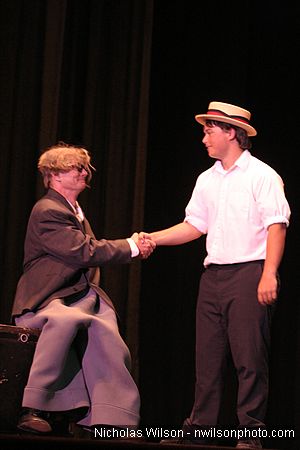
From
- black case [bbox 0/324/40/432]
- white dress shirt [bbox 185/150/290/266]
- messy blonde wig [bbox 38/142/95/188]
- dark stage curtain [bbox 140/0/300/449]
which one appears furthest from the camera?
dark stage curtain [bbox 140/0/300/449]

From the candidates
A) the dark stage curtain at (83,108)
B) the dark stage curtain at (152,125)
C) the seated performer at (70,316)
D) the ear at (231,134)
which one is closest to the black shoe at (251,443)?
the seated performer at (70,316)

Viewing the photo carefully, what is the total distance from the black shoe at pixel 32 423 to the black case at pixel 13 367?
0.12 feet

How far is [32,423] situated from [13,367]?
254 mm

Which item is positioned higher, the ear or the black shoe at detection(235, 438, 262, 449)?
the ear

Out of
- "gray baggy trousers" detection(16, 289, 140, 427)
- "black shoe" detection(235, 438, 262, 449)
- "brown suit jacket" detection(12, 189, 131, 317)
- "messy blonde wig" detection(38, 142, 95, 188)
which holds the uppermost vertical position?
"messy blonde wig" detection(38, 142, 95, 188)

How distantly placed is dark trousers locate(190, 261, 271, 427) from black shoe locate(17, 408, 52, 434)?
0.61 meters

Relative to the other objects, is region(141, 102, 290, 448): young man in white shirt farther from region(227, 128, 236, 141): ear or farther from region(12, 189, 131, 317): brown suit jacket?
region(12, 189, 131, 317): brown suit jacket

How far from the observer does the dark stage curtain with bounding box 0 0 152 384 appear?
15.3 ft

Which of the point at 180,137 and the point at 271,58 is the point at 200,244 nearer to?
the point at 180,137

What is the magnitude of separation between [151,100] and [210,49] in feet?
1.55

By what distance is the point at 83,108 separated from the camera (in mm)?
4938

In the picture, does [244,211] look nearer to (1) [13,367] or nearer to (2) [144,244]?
(2) [144,244]

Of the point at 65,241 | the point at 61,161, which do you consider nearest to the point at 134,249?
the point at 65,241

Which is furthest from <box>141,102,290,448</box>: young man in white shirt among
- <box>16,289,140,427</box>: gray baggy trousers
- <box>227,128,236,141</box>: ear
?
<box>16,289,140,427</box>: gray baggy trousers
